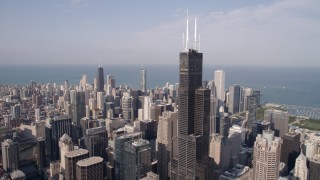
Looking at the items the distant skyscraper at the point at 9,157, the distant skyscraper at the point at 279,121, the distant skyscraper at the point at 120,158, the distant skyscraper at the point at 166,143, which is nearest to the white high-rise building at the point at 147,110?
the distant skyscraper at the point at 166,143

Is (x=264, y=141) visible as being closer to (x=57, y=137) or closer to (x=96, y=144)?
(x=96, y=144)

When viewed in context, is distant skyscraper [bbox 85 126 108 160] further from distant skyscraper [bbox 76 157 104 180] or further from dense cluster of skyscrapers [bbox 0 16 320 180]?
distant skyscraper [bbox 76 157 104 180]

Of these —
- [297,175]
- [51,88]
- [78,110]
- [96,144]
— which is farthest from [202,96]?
[51,88]

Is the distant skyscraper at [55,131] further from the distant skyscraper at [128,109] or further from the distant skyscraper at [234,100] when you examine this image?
the distant skyscraper at [234,100]

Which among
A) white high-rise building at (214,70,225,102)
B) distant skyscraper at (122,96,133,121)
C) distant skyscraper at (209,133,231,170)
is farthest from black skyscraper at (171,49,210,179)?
white high-rise building at (214,70,225,102)

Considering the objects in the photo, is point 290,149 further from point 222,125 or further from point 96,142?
point 96,142
